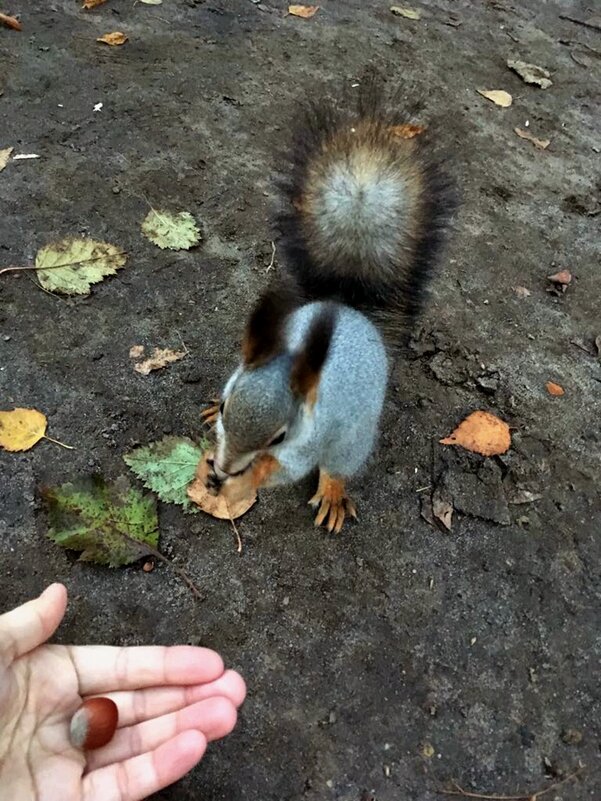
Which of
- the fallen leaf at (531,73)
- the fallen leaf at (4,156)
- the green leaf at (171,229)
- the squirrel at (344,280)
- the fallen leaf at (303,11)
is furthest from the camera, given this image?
the fallen leaf at (303,11)

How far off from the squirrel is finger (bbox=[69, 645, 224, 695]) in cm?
35

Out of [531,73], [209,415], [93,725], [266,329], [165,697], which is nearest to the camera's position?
[93,725]

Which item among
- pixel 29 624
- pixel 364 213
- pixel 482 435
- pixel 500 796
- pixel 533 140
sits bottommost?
pixel 500 796

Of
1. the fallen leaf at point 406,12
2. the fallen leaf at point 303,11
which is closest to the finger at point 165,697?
the fallen leaf at point 303,11

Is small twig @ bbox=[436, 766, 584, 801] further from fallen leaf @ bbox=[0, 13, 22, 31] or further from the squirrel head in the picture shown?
fallen leaf @ bbox=[0, 13, 22, 31]

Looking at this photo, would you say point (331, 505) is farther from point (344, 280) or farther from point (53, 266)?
point (53, 266)

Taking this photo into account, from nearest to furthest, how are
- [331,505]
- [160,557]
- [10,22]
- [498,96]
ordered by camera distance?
[160,557] < [331,505] < [10,22] < [498,96]

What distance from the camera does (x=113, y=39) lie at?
108 inches

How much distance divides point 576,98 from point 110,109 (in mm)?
1801

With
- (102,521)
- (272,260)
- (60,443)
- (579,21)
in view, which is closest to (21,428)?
(60,443)

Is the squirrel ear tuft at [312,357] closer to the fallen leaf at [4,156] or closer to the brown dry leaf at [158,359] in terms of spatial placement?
the brown dry leaf at [158,359]

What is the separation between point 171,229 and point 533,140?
1414 mm

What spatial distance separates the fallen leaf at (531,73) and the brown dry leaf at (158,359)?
6.55 ft

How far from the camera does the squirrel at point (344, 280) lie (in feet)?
4.57
